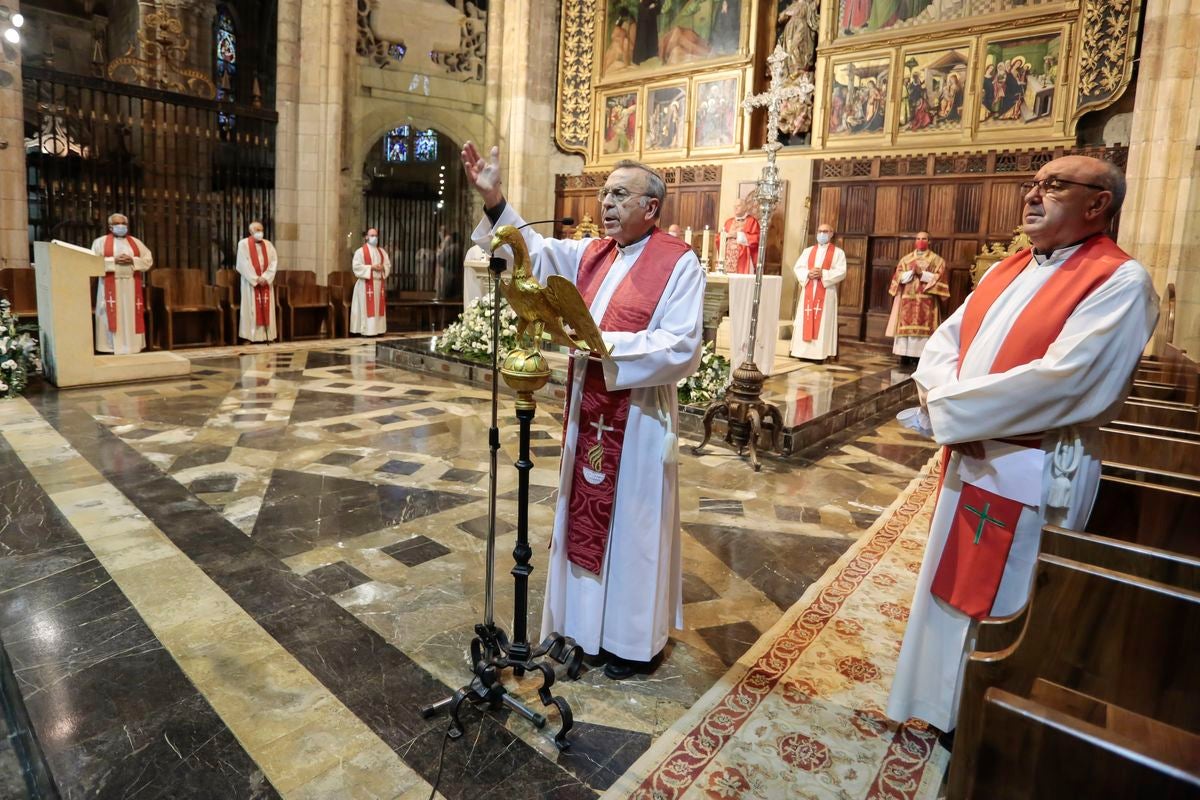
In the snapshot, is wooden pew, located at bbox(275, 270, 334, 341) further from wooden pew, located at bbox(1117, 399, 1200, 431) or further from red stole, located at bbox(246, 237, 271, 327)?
wooden pew, located at bbox(1117, 399, 1200, 431)

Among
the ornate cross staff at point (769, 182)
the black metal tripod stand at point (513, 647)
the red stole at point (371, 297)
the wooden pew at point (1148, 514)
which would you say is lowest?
the black metal tripod stand at point (513, 647)

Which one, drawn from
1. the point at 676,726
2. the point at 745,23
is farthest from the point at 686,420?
the point at 745,23

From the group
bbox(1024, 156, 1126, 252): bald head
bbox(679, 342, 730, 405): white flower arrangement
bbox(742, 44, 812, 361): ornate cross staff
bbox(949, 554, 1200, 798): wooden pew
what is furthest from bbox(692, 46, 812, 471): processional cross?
bbox(949, 554, 1200, 798): wooden pew

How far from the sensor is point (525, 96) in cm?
1473

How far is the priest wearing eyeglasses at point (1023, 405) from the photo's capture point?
206cm

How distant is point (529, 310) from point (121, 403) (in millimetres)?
6173

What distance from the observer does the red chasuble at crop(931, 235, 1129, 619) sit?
2150 mm

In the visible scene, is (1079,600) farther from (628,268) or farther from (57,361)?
(57,361)

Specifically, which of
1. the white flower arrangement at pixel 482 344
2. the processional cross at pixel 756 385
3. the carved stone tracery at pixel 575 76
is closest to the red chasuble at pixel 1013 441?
the processional cross at pixel 756 385

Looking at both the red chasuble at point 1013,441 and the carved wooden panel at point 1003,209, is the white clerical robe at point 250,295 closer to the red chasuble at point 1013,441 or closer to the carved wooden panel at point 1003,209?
the carved wooden panel at point 1003,209

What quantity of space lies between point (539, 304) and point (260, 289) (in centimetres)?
1037

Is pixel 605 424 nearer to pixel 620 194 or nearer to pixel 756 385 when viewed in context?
pixel 620 194

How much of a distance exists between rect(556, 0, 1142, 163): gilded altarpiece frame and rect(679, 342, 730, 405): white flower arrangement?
20.4 ft

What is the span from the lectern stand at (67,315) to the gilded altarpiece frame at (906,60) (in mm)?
9702
